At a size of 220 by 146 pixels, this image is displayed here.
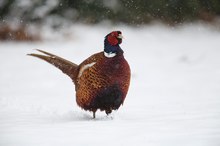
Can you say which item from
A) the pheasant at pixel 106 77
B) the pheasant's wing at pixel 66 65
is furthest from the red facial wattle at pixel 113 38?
the pheasant's wing at pixel 66 65

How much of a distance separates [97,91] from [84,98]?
225 mm

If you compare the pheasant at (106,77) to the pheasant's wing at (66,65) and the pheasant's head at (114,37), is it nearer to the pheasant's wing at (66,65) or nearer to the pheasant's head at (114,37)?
the pheasant's head at (114,37)

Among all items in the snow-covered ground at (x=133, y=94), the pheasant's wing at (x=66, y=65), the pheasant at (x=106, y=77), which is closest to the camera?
the snow-covered ground at (x=133, y=94)

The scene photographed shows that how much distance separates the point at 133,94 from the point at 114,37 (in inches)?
103

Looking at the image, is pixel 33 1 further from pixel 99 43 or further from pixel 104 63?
pixel 104 63

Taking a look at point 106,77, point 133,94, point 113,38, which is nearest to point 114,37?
point 113,38

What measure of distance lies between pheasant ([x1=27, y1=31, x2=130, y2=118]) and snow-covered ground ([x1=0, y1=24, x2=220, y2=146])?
0.18 metres

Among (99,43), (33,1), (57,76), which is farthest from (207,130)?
(99,43)

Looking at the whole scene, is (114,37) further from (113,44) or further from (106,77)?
(106,77)

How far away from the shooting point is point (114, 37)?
4176 mm

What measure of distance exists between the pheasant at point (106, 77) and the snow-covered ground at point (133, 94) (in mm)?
175

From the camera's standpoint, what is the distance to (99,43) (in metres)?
10.3

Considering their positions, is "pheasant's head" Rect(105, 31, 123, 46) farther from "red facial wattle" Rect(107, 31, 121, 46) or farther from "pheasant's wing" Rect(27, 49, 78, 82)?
"pheasant's wing" Rect(27, 49, 78, 82)

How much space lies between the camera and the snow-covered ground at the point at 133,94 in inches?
124
